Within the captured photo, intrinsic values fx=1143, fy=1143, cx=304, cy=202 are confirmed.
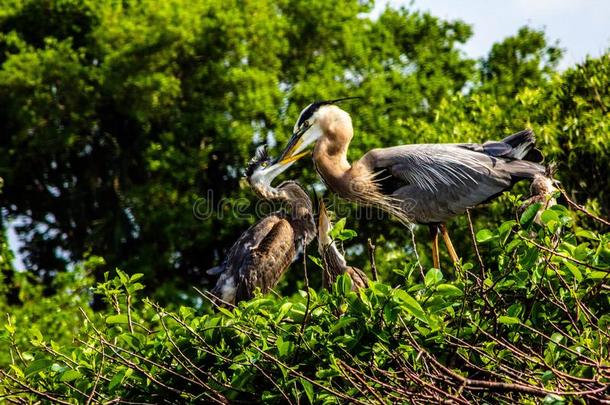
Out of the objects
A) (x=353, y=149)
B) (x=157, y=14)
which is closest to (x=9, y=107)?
(x=157, y=14)

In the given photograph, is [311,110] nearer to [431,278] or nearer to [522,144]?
[522,144]

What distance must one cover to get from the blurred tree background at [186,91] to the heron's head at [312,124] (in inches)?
316

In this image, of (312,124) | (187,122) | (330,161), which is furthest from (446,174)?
(187,122)

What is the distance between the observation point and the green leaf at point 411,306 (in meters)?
4.75

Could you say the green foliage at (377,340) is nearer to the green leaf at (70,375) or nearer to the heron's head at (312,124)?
the green leaf at (70,375)

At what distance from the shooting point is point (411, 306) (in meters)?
4.81

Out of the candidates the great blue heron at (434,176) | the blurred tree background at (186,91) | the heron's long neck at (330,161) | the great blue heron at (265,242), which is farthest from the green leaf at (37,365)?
the blurred tree background at (186,91)

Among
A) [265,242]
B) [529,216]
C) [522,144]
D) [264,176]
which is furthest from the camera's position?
[264,176]

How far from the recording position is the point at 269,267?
891cm

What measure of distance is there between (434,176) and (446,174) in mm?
104

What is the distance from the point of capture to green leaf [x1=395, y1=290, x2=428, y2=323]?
4.75 meters

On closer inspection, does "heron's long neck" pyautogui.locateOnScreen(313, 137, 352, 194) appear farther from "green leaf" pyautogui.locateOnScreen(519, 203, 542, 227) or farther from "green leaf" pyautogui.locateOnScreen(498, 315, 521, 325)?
"green leaf" pyautogui.locateOnScreen(519, 203, 542, 227)

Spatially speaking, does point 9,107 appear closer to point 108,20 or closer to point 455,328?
point 108,20

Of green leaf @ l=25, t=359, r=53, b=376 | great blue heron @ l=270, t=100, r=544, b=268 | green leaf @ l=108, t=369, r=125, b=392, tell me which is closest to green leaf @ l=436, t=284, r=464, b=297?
green leaf @ l=108, t=369, r=125, b=392
